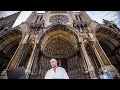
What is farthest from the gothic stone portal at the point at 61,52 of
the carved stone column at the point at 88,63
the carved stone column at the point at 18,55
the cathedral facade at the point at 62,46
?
the carved stone column at the point at 18,55

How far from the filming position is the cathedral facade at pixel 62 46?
11219 millimetres

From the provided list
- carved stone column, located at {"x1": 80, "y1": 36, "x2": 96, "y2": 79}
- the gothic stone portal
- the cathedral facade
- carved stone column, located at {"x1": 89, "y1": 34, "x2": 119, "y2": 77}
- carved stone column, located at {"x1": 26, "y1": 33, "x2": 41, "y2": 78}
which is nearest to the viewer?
carved stone column, located at {"x1": 80, "y1": 36, "x2": 96, "y2": 79}

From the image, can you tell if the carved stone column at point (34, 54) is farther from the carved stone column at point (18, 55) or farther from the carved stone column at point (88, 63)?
the carved stone column at point (88, 63)

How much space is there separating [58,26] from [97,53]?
17.6ft

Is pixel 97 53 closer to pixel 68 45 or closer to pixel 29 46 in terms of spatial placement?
pixel 68 45

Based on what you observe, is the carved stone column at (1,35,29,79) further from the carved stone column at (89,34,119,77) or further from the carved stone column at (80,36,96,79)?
the carved stone column at (89,34,119,77)

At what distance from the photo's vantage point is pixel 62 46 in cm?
1417

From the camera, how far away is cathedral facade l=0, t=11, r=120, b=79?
442 inches

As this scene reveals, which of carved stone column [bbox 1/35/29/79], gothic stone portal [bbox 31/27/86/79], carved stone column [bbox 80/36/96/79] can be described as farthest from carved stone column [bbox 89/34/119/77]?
carved stone column [bbox 1/35/29/79]

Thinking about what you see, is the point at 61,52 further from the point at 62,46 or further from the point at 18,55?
the point at 18,55

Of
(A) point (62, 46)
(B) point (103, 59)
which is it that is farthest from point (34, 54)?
(B) point (103, 59)

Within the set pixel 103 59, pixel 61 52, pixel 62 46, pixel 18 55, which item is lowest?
pixel 103 59

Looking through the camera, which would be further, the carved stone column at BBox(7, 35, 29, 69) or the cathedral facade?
the cathedral facade

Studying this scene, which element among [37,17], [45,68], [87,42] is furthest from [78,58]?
[37,17]
